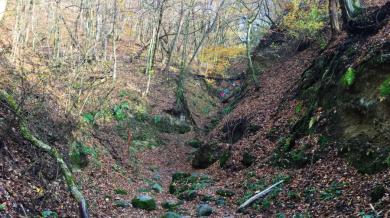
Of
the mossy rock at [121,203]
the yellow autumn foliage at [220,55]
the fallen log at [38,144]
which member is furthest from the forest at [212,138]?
the yellow autumn foliage at [220,55]

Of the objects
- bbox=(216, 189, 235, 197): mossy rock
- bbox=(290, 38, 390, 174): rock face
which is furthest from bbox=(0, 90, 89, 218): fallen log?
bbox=(290, 38, 390, 174): rock face

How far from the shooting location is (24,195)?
7.43 metres

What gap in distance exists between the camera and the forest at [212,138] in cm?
839

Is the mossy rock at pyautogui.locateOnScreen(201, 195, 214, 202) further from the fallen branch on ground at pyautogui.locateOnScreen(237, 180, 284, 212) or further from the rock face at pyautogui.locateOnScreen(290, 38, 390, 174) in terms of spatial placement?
the rock face at pyautogui.locateOnScreen(290, 38, 390, 174)

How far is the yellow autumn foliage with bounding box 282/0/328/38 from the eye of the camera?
60.7 feet

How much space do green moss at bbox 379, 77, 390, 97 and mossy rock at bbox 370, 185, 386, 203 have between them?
282 cm

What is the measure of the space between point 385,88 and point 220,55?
2151 cm

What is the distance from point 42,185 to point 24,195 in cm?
84

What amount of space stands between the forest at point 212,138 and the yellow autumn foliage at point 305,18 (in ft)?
0.29

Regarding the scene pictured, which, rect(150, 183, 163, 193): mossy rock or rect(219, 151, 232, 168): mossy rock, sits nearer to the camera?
rect(150, 183, 163, 193): mossy rock

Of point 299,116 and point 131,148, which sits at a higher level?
point 299,116

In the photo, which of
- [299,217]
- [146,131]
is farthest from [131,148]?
[299,217]

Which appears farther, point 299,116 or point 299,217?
point 299,116

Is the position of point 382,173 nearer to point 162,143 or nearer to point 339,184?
point 339,184
